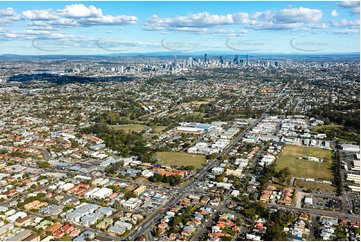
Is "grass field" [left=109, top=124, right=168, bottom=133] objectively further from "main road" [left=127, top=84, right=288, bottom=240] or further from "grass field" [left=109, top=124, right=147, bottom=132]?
"main road" [left=127, top=84, right=288, bottom=240]

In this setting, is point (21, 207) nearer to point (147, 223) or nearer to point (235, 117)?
point (147, 223)

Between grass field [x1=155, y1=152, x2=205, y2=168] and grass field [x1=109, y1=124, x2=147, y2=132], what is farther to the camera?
grass field [x1=109, y1=124, x2=147, y2=132]

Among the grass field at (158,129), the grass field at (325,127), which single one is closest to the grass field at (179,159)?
Result: the grass field at (158,129)

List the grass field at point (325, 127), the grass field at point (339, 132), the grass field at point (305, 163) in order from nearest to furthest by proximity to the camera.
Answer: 1. the grass field at point (305, 163)
2. the grass field at point (339, 132)
3. the grass field at point (325, 127)

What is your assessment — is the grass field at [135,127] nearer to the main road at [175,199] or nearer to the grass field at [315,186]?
the main road at [175,199]

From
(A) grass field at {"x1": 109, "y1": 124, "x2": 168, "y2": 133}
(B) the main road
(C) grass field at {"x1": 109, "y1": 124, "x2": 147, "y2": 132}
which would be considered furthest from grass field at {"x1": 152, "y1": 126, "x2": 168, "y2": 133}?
(B) the main road

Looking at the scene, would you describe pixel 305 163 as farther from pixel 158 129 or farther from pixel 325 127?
pixel 158 129
